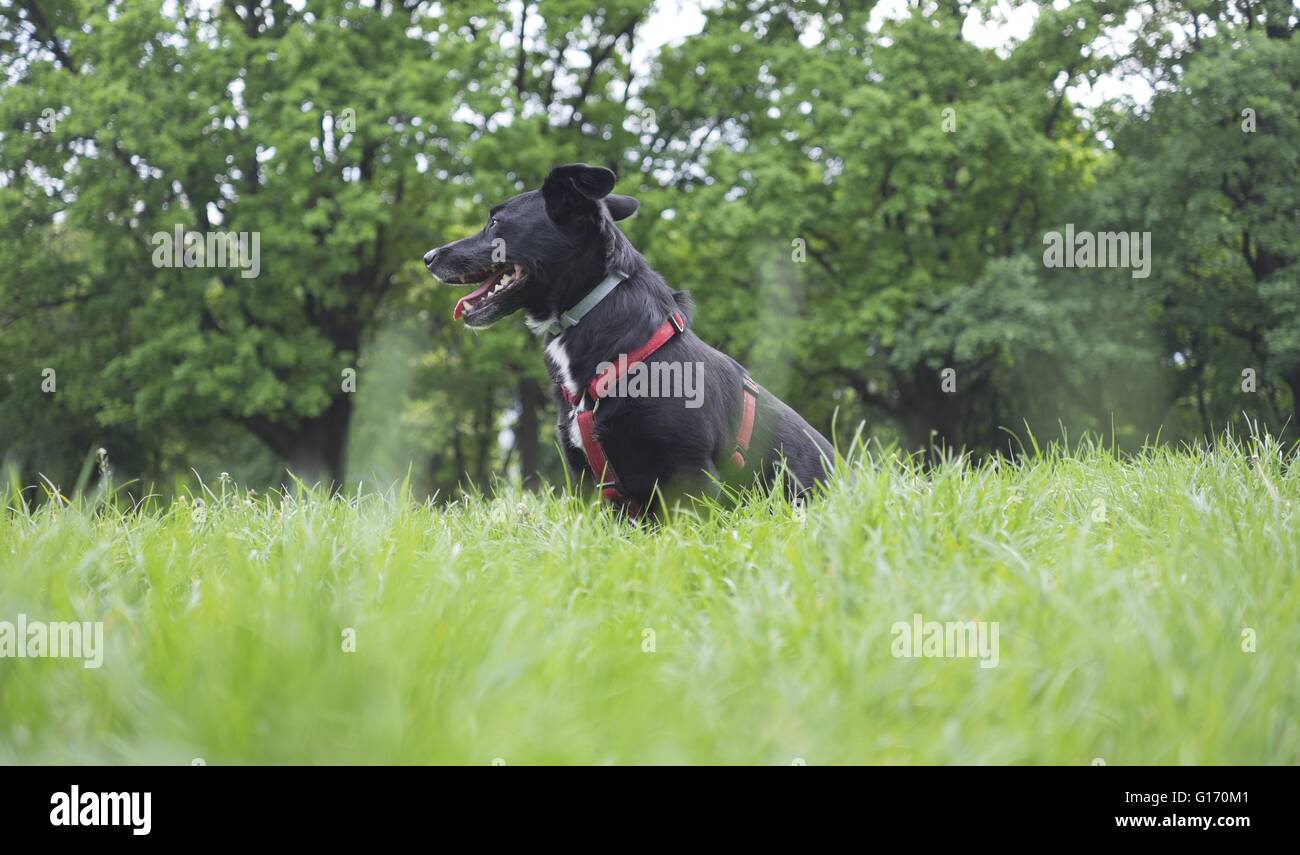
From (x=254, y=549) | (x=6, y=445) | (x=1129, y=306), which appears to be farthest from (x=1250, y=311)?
(x=6, y=445)

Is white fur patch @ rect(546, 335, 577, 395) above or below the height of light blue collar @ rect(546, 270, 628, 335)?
below

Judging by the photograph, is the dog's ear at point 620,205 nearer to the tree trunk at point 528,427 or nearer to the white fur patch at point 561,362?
the white fur patch at point 561,362

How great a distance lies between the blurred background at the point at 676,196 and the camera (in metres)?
17.1

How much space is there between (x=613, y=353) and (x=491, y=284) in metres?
0.91

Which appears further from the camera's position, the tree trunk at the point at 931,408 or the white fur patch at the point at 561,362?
the tree trunk at the point at 931,408

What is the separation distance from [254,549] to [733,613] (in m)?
1.82
